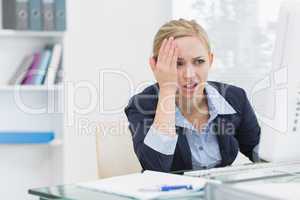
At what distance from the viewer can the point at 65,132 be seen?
3.32 metres

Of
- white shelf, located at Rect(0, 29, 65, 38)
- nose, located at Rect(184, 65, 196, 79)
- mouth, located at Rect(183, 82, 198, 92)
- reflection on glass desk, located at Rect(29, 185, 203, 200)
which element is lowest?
reflection on glass desk, located at Rect(29, 185, 203, 200)

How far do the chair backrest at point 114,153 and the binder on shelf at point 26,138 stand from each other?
3.03 ft

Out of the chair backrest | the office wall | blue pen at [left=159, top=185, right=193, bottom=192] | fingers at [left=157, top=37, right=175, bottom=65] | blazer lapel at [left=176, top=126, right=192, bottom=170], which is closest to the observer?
blue pen at [left=159, top=185, right=193, bottom=192]

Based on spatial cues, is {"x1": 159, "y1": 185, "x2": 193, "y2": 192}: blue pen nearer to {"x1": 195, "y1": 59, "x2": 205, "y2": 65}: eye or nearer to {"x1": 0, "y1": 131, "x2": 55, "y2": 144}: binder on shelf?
{"x1": 195, "y1": 59, "x2": 205, "y2": 65}: eye

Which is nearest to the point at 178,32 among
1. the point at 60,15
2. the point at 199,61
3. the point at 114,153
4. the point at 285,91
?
the point at 199,61

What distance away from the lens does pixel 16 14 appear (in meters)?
3.07

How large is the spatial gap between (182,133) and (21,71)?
1.50 metres

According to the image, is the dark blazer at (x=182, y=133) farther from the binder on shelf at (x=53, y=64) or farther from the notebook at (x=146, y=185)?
the binder on shelf at (x=53, y=64)

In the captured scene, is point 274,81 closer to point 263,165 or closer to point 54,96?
point 263,165

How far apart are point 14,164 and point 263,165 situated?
6.82 ft

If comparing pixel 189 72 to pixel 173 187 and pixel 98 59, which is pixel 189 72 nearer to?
pixel 173 187

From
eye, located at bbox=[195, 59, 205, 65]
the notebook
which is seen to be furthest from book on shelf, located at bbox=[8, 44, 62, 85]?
the notebook

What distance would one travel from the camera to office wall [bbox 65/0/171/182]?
3383 millimetres

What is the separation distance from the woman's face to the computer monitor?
59cm
